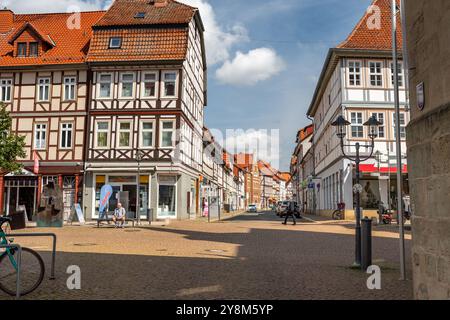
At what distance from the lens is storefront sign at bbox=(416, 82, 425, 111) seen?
18.4 ft

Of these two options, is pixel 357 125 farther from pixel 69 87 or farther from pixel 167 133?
pixel 69 87

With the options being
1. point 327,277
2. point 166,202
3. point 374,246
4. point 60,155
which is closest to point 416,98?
point 327,277

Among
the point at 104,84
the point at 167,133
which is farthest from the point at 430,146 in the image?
the point at 104,84

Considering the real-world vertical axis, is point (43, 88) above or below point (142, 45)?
below

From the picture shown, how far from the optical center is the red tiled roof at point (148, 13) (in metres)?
32.2

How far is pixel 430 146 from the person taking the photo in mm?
5250

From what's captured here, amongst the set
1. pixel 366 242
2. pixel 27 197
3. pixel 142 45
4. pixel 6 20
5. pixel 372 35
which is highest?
pixel 6 20

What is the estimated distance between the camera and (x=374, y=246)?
14156mm

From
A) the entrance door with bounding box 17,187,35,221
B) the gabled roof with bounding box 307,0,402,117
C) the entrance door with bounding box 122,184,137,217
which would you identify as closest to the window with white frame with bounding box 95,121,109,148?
the entrance door with bounding box 122,184,137,217

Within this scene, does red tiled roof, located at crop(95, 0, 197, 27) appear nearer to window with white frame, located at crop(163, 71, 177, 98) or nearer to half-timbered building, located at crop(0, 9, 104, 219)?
half-timbered building, located at crop(0, 9, 104, 219)

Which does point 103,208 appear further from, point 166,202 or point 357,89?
point 357,89

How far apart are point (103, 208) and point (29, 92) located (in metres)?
11.5

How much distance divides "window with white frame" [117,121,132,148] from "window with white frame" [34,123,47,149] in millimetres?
5385

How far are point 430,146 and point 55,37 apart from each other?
34994mm
